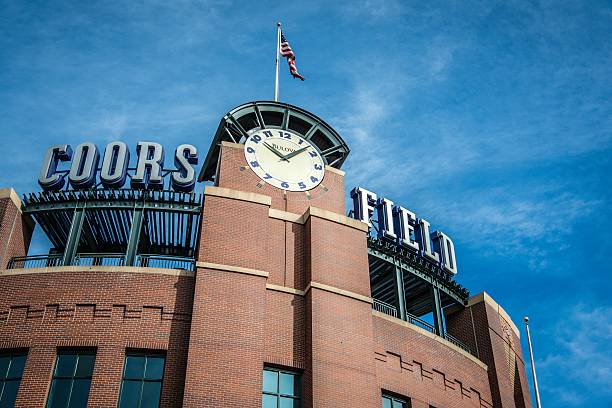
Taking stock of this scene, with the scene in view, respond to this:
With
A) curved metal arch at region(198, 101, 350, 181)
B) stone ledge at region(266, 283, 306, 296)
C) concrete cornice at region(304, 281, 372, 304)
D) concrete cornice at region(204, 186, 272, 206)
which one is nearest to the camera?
stone ledge at region(266, 283, 306, 296)

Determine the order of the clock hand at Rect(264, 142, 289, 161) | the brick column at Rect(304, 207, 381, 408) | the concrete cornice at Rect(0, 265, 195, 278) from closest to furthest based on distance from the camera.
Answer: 1. the brick column at Rect(304, 207, 381, 408)
2. the concrete cornice at Rect(0, 265, 195, 278)
3. the clock hand at Rect(264, 142, 289, 161)

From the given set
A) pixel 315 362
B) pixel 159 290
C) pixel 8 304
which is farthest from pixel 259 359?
pixel 8 304

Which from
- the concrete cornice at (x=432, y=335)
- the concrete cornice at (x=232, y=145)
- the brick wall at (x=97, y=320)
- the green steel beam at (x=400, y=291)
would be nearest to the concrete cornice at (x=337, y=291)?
the concrete cornice at (x=432, y=335)

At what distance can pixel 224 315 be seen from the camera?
2873cm

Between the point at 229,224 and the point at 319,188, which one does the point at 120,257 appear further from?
the point at 319,188

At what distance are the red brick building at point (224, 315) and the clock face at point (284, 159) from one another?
0.41 metres

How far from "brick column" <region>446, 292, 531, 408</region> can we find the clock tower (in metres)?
9.35

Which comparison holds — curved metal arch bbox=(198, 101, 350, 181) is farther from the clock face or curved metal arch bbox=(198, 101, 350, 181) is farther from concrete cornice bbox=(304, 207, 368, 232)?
concrete cornice bbox=(304, 207, 368, 232)

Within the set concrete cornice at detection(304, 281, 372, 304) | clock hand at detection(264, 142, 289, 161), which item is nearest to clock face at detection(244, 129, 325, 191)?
clock hand at detection(264, 142, 289, 161)

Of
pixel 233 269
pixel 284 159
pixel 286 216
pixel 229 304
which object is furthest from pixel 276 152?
pixel 229 304

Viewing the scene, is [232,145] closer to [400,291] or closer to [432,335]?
[400,291]

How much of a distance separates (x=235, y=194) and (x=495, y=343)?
1613 centimetres

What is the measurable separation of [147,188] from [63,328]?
8334 mm

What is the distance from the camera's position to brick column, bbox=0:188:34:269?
32312mm
